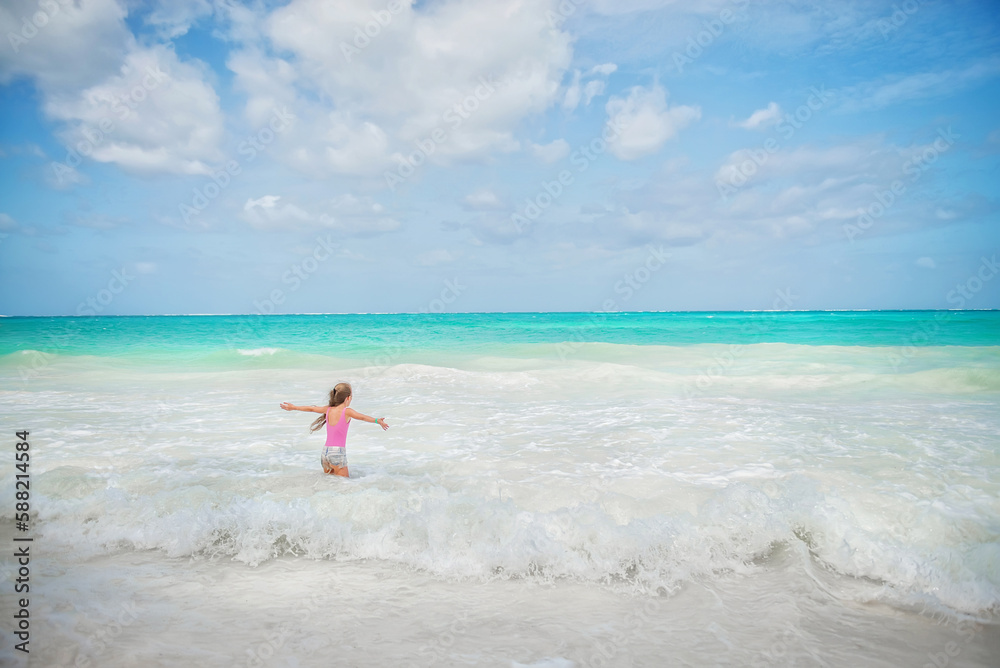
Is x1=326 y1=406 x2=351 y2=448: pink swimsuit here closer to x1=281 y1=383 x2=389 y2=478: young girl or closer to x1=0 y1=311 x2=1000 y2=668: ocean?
x1=281 y1=383 x2=389 y2=478: young girl

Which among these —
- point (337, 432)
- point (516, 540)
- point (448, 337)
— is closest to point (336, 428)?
point (337, 432)

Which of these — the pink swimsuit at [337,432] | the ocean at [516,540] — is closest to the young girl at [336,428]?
the pink swimsuit at [337,432]

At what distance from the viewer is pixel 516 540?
4551mm

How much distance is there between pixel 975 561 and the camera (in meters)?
4.23

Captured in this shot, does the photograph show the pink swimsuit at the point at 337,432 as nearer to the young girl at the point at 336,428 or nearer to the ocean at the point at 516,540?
the young girl at the point at 336,428

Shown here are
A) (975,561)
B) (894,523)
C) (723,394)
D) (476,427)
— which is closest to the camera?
(975,561)

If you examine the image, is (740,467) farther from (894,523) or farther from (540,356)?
(540,356)

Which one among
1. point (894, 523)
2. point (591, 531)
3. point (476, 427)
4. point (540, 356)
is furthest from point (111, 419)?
point (540, 356)

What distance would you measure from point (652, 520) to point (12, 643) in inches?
194

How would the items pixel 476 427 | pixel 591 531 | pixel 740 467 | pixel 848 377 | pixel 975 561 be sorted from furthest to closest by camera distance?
pixel 848 377 < pixel 476 427 < pixel 740 467 < pixel 591 531 < pixel 975 561

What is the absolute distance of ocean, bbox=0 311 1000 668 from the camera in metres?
3.29

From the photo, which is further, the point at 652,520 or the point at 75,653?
the point at 652,520

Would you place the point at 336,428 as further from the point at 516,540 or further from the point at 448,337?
the point at 448,337

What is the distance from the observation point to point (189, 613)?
3.53 m
